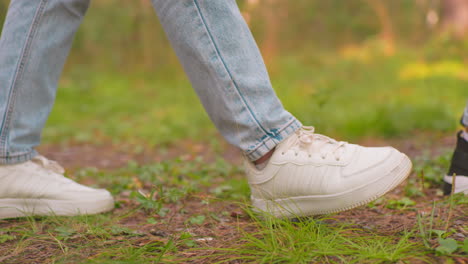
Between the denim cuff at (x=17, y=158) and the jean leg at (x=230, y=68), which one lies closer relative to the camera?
the jean leg at (x=230, y=68)

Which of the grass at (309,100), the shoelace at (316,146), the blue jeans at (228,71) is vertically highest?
the blue jeans at (228,71)

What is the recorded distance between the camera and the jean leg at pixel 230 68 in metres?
1.26

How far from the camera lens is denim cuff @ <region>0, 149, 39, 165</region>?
151 cm

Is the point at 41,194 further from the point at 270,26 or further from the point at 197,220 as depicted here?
the point at 270,26

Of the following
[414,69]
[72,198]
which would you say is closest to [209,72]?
[72,198]

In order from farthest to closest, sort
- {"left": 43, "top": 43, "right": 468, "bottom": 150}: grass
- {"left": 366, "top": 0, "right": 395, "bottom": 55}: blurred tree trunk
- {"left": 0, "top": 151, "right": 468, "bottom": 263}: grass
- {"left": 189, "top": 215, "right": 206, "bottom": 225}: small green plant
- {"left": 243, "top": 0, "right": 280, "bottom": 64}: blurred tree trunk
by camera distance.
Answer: {"left": 366, "top": 0, "right": 395, "bottom": 55}: blurred tree trunk < {"left": 243, "top": 0, "right": 280, "bottom": 64}: blurred tree trunk < {"left": 43, "top": 43, "right": 468, "bottom": 150}: grass < {"left": 189, "top": 215, "right": 206, "bottom": 225}: small green plant < {"left": 0, "top": 151, "right": 468, "bottom": 263}: grass

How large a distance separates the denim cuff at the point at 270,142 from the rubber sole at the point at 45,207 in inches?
26.3

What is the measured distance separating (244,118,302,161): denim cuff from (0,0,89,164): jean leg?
0.79 metres

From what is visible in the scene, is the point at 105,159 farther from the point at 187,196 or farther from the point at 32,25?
the point at 32,25

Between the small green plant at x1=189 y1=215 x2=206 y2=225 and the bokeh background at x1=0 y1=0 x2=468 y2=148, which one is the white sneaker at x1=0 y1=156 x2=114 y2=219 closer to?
the small green plant at x1=189 y1=215 x2=206 y2=225

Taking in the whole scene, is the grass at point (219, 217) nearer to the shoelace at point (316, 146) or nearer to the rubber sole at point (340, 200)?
the rubber sole at point (340, 200)

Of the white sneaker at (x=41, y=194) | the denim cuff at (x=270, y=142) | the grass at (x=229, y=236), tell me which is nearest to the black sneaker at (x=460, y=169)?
the grass at (x=229, y=236)

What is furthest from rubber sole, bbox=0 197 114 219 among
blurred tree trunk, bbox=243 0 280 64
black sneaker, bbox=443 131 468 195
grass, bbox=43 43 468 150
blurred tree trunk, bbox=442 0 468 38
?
blurred tree trunk, bbox=243 0 280 64

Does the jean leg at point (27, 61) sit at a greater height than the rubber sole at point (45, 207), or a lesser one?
greater
